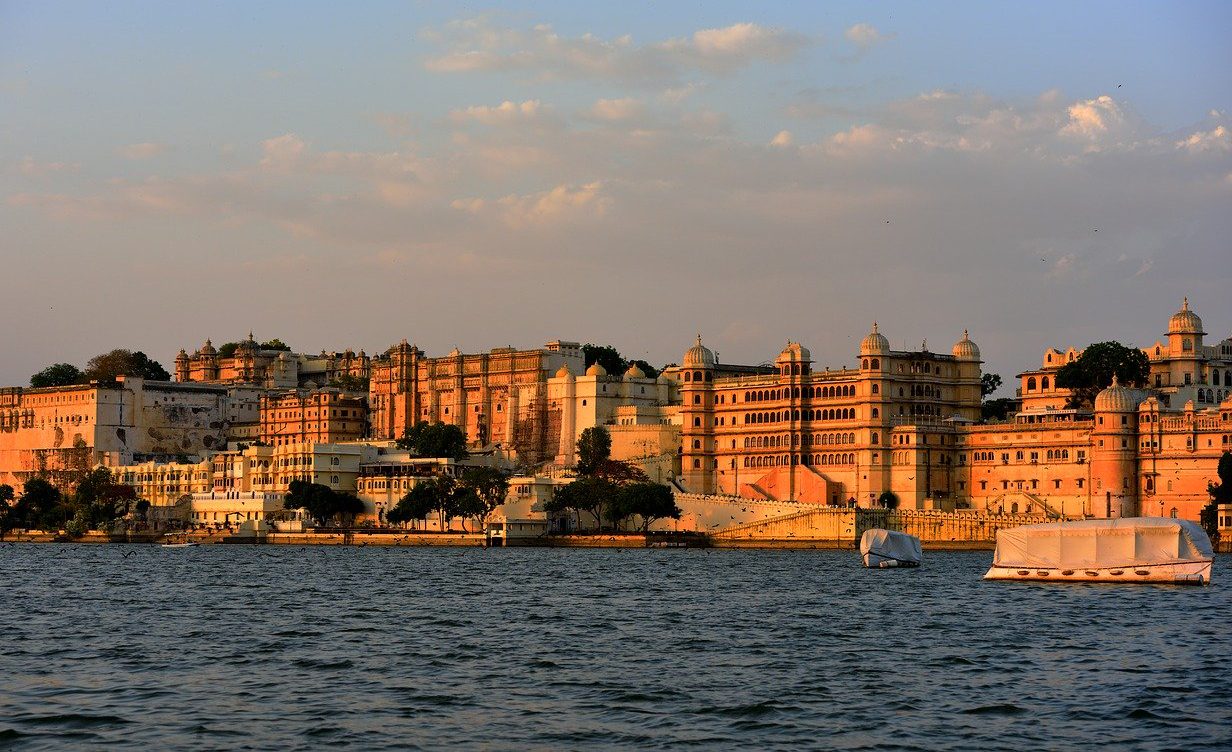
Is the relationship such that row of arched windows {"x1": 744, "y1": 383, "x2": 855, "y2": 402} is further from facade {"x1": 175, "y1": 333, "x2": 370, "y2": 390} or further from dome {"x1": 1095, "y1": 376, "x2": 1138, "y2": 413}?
facade {"x1": 175, "y1": 333, "x2": 370, "y2": 390}

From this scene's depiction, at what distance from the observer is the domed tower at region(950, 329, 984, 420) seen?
10875cm

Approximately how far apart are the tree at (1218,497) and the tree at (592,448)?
119 ft

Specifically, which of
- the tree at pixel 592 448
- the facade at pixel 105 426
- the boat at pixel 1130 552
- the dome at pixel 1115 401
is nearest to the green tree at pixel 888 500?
the dome at pixel 1115 401

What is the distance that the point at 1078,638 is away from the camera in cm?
4178

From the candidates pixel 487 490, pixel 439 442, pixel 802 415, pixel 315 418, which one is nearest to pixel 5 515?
pixel 315 418

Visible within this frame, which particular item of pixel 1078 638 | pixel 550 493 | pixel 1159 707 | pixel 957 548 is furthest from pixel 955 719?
pixel 550 493

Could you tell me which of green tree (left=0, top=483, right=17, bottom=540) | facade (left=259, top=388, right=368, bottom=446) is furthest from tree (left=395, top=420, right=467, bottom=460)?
green tree (left=0, top=483, right=17, bottom=540)

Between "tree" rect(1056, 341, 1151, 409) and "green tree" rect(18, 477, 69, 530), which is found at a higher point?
"tree" rect(1056, 341, 1151, 409)

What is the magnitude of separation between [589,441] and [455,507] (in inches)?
456

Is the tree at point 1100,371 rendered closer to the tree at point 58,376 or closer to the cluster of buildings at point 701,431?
the cluster of buildings at point 701,431

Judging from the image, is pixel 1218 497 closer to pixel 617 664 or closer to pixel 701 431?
pixel 701 431

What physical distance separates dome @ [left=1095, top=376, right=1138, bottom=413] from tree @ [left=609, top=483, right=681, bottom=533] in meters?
22.6

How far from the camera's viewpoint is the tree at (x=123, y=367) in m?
162

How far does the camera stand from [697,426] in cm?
11256
